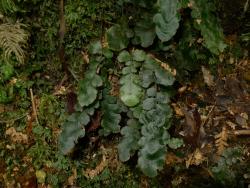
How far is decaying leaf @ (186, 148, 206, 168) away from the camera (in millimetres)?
3314

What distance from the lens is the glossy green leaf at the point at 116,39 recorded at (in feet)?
10.2

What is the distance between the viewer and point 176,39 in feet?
11.1

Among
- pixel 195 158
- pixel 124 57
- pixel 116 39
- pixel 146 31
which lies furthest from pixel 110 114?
pixel 195 158

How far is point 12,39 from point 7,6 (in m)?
0.27

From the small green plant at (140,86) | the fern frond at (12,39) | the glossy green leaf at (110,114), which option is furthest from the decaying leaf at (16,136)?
the glossy green leaf at (110,114)

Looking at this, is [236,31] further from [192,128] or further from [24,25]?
[24,25]

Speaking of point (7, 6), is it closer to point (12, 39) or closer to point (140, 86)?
point (12, 39)

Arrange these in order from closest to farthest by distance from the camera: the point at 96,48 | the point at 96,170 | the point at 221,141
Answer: the point at 96,48 < the point at 221,141 < the point at 96,170

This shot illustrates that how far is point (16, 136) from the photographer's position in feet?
11.4

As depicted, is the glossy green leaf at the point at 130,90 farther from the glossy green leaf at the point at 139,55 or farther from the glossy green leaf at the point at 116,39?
the glossy green leaf at the point at 116,39

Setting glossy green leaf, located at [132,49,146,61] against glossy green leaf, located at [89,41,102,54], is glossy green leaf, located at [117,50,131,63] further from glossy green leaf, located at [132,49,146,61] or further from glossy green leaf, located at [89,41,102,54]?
glossy green leaf, located at [89,41,102,54]

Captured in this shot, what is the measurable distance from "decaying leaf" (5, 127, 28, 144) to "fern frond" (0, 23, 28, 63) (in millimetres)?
615

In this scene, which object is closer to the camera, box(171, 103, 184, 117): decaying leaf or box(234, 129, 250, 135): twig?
box(234, 129, 250, 135): twig

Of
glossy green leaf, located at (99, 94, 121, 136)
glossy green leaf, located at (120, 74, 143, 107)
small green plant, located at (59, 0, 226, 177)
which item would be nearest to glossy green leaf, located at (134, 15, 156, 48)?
small green plant, located at (59, 0, 226, 177)
